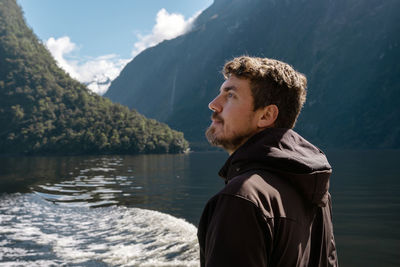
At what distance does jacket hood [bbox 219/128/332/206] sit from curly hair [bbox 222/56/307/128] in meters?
0.22

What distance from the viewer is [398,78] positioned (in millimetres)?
176375

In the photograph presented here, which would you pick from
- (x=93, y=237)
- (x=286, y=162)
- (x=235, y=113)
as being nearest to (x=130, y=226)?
(x=93, y=237)

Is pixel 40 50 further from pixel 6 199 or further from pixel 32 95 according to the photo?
pixel 6 199

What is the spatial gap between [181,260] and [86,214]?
843 cm

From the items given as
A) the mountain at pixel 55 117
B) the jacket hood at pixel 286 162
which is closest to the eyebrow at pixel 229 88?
the jacket hood at pixel 286 162

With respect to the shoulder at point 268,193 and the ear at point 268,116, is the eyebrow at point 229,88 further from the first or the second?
the shoulder at point 268,193

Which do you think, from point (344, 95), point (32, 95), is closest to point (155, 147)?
point (32, 95)

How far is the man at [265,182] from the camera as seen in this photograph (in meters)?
1.53

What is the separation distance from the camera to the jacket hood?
1.82m

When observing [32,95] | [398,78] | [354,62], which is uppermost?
[354,62]

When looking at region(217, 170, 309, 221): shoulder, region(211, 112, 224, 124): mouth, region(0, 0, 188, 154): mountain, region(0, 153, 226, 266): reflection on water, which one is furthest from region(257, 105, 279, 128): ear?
region(0, 0, 188, 154): mountain

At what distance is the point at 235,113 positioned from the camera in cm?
219

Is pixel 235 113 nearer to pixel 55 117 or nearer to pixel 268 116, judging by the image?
pixel 268 116

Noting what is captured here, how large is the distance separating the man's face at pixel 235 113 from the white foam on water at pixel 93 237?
7.66 m
